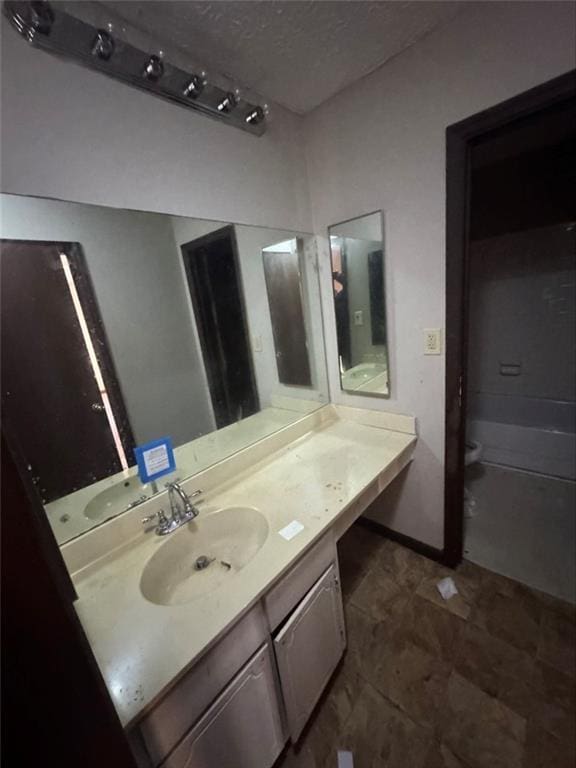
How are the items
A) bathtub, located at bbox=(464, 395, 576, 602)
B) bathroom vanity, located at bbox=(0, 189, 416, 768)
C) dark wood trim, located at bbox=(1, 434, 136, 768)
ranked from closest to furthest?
dark wood trim, located at bbox=(1, 434, 136, 768)
bathroom vanity, located at bbox=(0, 189, 416, 768)
bathtub, located at bbox=(464, 395, 576, 602)

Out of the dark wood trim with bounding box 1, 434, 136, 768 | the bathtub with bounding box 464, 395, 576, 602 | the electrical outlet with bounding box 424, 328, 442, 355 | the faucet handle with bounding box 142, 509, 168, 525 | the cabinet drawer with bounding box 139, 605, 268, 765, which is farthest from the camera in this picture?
the bathtub with bounding box 464, 395, 576, 602

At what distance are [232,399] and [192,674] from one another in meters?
0.97

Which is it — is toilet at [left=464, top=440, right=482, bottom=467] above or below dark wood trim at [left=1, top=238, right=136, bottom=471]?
below

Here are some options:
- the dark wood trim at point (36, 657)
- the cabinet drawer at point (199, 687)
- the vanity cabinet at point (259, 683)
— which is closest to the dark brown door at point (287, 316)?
the vanity cabinet at point (259, 683)

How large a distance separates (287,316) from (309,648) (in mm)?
1444

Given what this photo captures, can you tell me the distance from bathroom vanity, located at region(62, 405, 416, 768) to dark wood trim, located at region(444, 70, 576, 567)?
347 mm

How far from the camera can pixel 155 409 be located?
120 centimetres

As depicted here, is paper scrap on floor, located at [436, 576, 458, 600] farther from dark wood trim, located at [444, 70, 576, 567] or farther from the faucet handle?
the faucet handle

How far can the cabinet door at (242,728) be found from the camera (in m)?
0.72

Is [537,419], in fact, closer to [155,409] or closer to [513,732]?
[513,732]

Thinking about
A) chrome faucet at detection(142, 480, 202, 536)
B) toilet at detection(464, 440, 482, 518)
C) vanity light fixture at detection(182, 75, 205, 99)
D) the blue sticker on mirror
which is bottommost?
toilet at detection(464, 440, 482, 518)

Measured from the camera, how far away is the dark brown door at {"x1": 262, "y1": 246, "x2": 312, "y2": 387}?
163 cm

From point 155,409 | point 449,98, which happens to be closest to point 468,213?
point 449,98

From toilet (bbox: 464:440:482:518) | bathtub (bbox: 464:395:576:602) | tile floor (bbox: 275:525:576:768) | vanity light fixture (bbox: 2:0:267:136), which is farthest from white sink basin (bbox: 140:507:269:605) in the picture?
toilet (bbox: 464:440:482:518)
